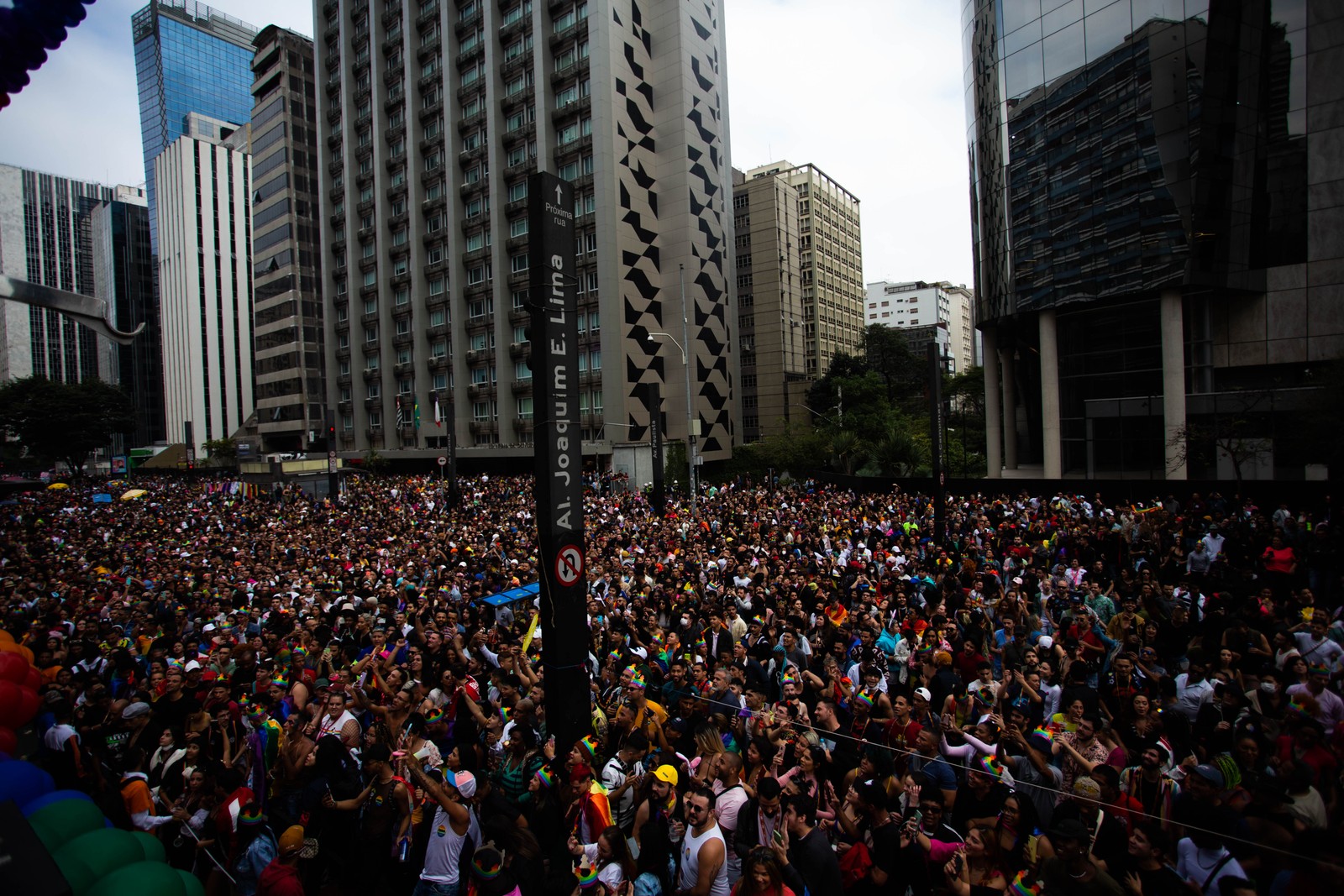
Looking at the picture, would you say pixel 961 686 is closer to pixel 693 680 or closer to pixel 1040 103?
pixel 693 680

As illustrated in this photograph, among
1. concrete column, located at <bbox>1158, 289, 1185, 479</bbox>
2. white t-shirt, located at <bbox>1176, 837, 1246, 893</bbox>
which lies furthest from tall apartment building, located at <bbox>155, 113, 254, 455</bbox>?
white t-shirt, located at <bbox>1176, 837, 1246, 893</bbox>

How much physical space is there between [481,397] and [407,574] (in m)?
40.9

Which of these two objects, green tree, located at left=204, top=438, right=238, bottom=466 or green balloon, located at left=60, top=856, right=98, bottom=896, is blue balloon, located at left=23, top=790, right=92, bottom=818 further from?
green tree, located at left=204, top=438, right=238, bottom=466

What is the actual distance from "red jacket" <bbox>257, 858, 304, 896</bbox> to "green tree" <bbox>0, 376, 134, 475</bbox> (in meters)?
82.4

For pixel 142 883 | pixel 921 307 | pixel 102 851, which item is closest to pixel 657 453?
pixel 102 851

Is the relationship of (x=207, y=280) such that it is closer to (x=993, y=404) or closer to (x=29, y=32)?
(x=993, y=404)

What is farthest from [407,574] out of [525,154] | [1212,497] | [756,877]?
[525,154]

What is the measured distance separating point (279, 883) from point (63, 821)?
1.36 m

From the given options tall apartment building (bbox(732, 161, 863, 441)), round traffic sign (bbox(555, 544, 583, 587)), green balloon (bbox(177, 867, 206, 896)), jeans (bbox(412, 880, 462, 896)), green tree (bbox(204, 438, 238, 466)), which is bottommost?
jeans (bbox(412, 880, 462, 896))

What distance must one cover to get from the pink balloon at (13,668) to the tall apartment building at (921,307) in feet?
473

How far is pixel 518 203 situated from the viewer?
5169 centimetres

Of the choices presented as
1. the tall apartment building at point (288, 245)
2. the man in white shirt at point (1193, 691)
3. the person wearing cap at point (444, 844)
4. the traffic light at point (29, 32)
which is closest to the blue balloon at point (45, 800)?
the person wearing cap at point (444, 844)

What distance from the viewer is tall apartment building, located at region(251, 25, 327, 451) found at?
73.1m

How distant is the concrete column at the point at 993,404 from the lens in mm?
37469
